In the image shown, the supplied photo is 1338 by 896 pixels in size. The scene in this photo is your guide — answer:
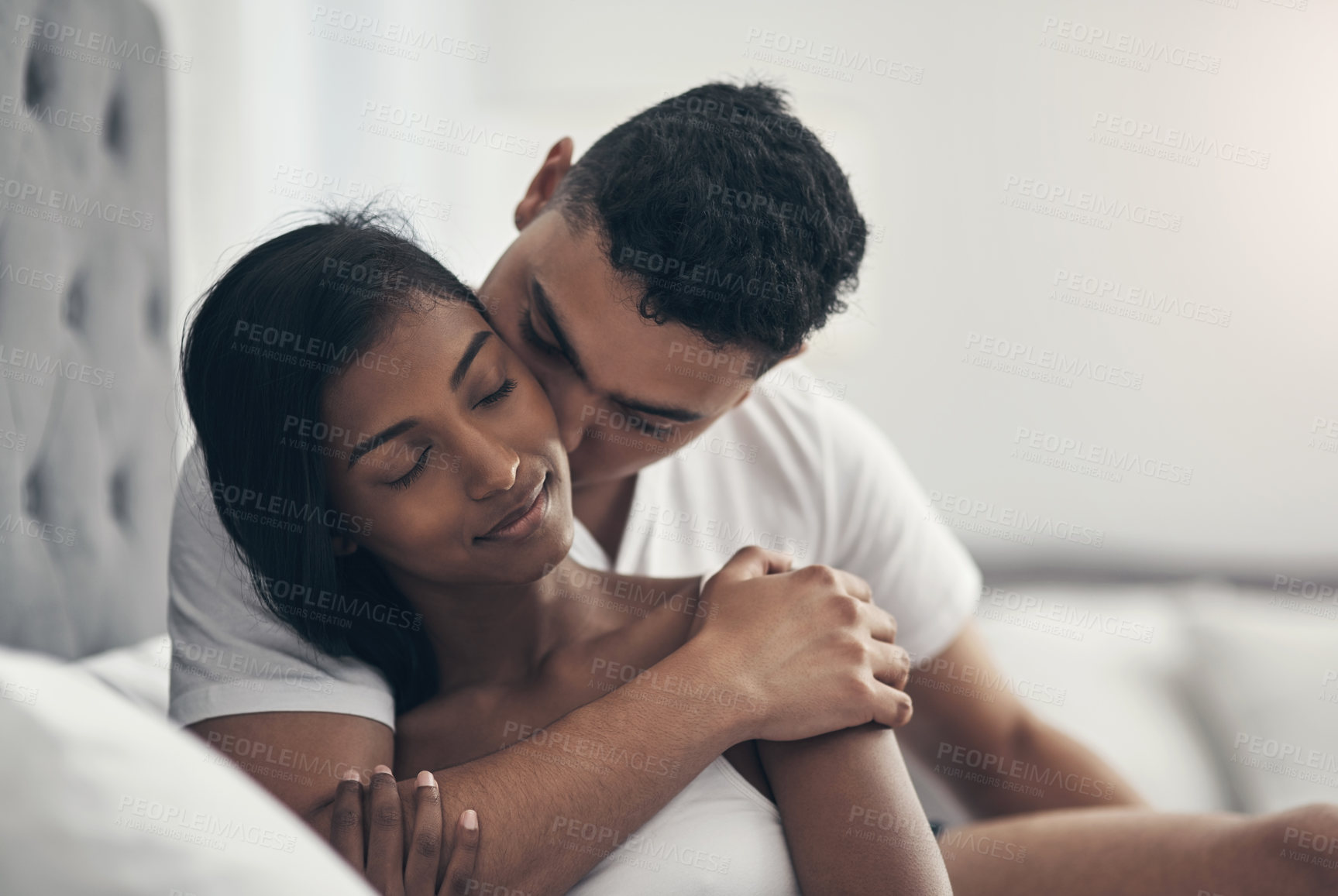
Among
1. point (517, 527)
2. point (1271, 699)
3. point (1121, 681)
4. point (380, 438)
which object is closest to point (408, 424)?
point (380, 438)

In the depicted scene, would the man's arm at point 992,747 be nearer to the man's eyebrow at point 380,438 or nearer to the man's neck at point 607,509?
the man's neck at point 607,509

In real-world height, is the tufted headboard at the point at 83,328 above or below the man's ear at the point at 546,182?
below

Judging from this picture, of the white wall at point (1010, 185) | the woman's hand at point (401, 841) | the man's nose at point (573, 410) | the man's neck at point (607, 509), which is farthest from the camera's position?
the white wall at point (1010, 185)

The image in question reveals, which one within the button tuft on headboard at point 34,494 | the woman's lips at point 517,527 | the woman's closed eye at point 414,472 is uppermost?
the woman's closed eye at point 414,472

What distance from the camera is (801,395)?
1.43 meters

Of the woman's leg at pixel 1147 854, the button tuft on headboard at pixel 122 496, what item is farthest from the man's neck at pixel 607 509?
the button tuft on headboard at pixel 122 496

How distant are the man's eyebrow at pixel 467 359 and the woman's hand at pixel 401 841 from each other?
1.13 feet

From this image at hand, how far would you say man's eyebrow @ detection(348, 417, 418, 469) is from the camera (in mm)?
854

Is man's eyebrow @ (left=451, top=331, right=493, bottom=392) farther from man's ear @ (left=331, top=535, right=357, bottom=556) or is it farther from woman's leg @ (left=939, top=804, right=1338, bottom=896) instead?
woman's leg @ (left=939, top=804, right=1338, bottom=896)

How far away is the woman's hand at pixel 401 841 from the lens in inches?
29.1

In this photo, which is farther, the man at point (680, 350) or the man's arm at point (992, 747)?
the man's arm at point (992, 747)

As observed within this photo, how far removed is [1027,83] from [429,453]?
6.07ft

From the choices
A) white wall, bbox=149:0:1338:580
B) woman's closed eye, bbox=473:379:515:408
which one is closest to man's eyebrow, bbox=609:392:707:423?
woman's closed eye, bbox=473:379:515:408

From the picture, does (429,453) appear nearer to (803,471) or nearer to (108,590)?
(803,471)
